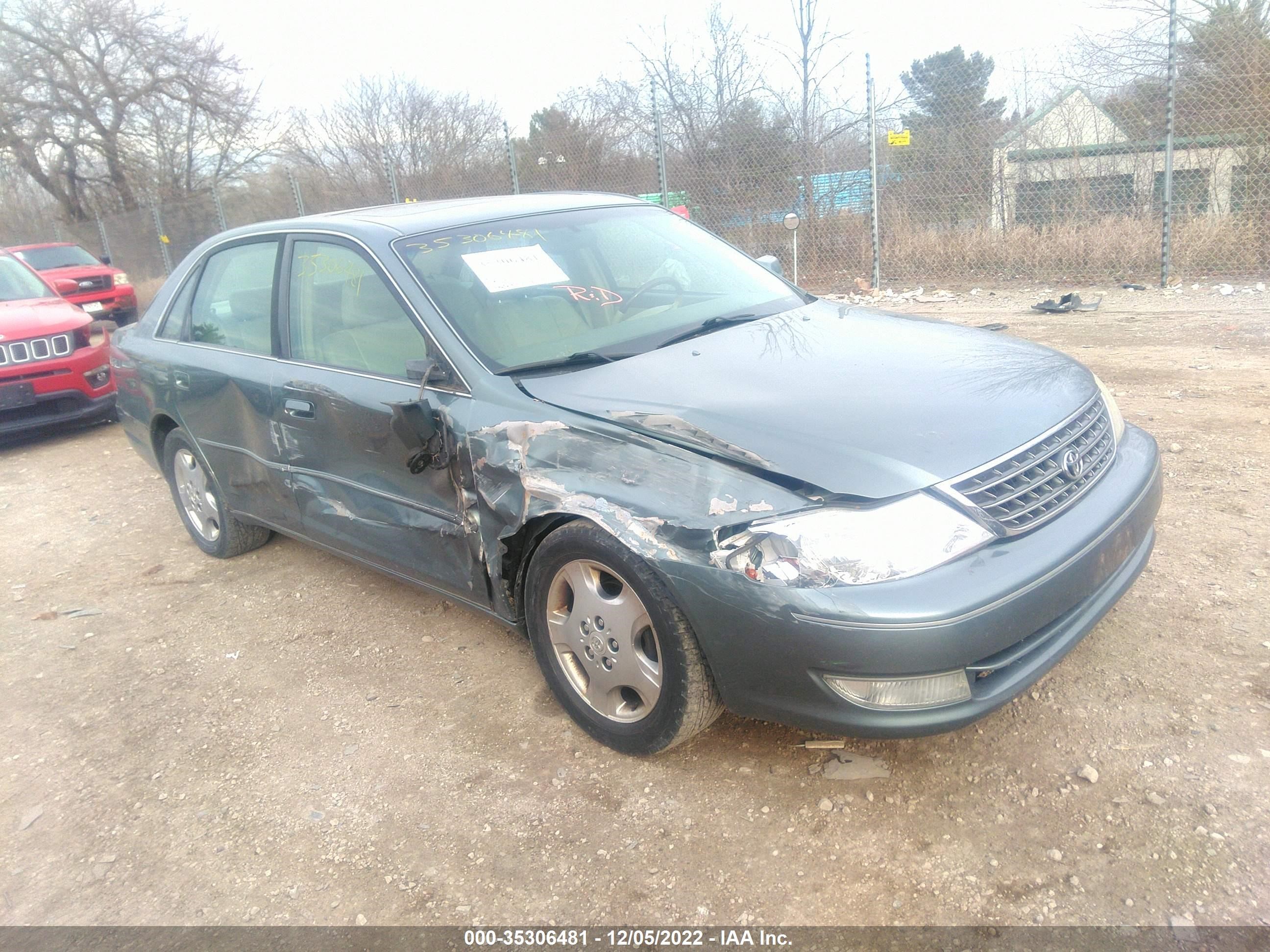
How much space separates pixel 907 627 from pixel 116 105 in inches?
1094

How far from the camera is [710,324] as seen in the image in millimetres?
3340

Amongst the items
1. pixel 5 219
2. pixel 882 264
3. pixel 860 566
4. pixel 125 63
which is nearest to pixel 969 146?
pixel 882 264

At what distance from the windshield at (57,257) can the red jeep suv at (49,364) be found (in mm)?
7415

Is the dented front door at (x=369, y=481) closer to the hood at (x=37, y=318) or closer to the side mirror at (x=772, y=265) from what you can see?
the side mirror at (x=772, y=265)

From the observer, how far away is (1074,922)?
206cm

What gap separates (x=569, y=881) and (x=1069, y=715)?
1548mm

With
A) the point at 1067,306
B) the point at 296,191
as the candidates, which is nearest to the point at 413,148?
the point at 296,191

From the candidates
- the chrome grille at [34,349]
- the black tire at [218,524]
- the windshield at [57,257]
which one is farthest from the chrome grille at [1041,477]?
the windshield at [57,257]

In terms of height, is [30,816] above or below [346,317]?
below

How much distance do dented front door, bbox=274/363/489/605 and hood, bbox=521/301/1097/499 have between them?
55 cm

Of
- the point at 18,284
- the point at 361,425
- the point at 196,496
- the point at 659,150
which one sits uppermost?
the point at 659,150

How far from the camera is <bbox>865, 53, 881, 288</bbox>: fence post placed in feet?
33.2

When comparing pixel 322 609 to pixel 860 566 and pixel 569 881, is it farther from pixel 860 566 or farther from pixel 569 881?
pixel 860 566

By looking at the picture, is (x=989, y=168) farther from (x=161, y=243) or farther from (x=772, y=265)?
(x=161, y=243)
